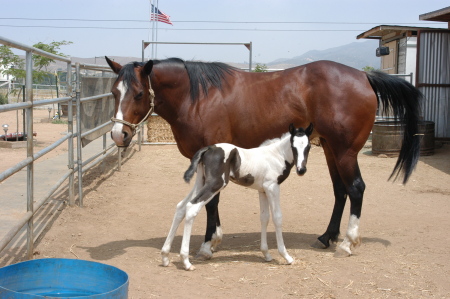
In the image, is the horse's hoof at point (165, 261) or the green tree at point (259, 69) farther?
the green tree at point (259, 69)

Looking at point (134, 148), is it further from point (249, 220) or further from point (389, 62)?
point (389, 62)

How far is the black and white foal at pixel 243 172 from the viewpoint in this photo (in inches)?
170

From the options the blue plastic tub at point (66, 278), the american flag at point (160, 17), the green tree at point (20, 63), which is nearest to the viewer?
the blue plastic tub at point (66, 278)

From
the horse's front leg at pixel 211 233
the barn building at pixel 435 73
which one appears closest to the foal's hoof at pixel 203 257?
the horse's front leg at pixel 211 233

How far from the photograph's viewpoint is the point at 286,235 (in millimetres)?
5680

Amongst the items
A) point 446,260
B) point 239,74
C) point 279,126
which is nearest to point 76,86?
point 239,74

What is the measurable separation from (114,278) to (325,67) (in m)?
3.16

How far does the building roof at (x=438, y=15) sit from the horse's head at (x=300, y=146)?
9.57 m

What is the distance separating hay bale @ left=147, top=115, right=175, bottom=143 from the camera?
13109 mm

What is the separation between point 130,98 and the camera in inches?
180

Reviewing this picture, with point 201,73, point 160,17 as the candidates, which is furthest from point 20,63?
point 201,73

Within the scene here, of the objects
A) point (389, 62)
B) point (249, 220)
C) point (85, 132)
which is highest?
point (389, 62)

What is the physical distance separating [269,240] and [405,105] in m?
2.07

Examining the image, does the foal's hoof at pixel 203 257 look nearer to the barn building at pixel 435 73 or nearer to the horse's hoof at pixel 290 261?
the horse's hoof at pixel 290 261
